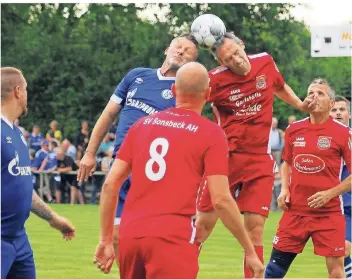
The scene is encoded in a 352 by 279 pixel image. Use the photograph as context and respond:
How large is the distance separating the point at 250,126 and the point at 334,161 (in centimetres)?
136

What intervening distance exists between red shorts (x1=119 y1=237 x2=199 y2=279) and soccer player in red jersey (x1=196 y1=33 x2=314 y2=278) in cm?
318

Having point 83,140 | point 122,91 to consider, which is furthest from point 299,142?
point 83,140

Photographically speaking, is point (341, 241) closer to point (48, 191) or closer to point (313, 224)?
point (313, 224)

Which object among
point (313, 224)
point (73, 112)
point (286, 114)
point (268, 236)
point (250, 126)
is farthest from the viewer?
point (286, 114)

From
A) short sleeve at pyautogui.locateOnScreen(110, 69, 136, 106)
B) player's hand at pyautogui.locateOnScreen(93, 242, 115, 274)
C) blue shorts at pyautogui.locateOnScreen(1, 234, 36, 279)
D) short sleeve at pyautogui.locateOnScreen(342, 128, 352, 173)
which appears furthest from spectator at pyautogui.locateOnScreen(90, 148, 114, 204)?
player's hand at pyautogui.locateOnScreen(93, 242, 115, 274)

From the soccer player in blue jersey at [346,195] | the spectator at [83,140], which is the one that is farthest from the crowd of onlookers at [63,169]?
the soccer player in blue jersey at [346,195]

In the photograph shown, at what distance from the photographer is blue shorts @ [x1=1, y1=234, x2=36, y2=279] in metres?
7.36

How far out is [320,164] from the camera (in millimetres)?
10578

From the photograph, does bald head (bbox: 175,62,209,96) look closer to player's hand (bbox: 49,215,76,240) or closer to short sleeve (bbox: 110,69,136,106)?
player's hand (bbox: 49,215,76,240)

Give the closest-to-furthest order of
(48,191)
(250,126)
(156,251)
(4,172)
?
(156,251) → (4,172) → (250,126) → (48,191)

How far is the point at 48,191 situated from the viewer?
101 ft

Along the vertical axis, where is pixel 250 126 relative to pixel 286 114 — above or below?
above

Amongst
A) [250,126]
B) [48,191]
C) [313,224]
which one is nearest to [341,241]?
[313,224]

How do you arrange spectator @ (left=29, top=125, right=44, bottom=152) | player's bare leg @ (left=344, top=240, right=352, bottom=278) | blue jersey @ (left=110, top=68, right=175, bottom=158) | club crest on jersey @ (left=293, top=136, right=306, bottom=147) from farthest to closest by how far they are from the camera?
spectator @ (left=29, top=125, right=44, bottom=152) < player's bare leg @ (left=344, top=240, right=352, bottom=278) < club crest on jersey @ (left=293, top=136, right=306, bottom=147) < blue jersey @ (left=110, top=68, right=175, bottom=158)
